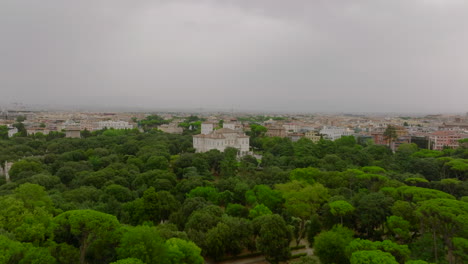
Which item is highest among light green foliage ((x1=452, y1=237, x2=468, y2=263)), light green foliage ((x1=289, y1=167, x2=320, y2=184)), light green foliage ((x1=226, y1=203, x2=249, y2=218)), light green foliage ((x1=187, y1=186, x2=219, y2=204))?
light green foliage ((x1=289, y1=167, x2=320, y2=184))

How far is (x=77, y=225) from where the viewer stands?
40.5ft

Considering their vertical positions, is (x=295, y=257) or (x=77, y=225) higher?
(x=77, y=225)

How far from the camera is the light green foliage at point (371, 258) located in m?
10.6

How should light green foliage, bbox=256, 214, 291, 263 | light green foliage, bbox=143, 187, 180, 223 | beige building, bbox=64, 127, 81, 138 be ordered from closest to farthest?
1. light green foliage, bbox=256, 214, 291, 263
2. light green foliage, bbox=143, 187, 180, 223
3. beige building, bbox=64, 127, 81, 138

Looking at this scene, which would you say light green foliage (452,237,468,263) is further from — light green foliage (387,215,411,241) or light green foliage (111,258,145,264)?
light green foliage (111,258,145,264)

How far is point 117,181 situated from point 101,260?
38.1ft

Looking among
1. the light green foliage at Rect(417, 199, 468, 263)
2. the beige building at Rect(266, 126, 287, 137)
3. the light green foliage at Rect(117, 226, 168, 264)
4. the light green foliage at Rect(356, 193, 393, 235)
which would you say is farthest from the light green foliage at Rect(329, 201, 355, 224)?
the beige building at Rect(266, 126, 287, 137)

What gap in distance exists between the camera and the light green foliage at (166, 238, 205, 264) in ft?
38.8

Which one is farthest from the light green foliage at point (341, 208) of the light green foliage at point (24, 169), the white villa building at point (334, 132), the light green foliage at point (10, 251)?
the white villa building at point (334, 132)

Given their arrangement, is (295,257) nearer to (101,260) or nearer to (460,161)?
(101,260)

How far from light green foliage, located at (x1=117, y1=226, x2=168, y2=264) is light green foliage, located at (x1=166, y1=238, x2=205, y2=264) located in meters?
0.38

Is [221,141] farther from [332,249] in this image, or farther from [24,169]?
[332,249]

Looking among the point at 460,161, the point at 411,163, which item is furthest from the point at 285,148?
the point at 460,161

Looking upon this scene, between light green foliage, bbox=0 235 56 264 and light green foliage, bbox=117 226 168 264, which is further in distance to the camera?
light green foliage, bbox=117 226 168 264
